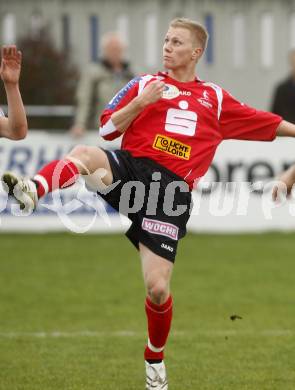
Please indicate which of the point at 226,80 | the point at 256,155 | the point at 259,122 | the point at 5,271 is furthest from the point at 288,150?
the point at 226,80

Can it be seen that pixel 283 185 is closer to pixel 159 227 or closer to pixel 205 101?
pixel 205 101

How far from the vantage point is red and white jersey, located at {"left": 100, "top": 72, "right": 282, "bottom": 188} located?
26.2 feet

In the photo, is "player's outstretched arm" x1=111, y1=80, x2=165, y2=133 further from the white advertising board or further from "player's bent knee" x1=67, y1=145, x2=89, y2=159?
the white advertising board

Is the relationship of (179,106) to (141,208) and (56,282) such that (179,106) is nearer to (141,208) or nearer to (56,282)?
(141,208)

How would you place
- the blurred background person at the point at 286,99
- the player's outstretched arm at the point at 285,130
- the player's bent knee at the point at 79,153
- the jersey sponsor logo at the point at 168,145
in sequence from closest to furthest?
the player's bent knee at the point at 79,153
the jersey sponsor logo at the point at 168,145
the player's outstretched arm at the point at 285,130
the blurred background person at the point at 286,99

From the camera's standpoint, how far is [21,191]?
22.9 feet

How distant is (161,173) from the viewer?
7934 mm

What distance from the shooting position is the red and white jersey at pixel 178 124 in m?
7.97

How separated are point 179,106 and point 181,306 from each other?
347cm

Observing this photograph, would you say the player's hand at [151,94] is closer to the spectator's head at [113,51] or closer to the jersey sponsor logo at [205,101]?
the jersey sponsor logo at [205,101]

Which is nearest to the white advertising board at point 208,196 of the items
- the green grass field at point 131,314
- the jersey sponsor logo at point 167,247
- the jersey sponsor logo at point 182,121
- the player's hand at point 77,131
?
the player's hand at point 77,131

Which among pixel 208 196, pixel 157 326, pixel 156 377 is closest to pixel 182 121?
pixel 157 326

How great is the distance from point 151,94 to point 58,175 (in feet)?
2.69

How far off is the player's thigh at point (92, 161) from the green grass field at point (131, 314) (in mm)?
1364
